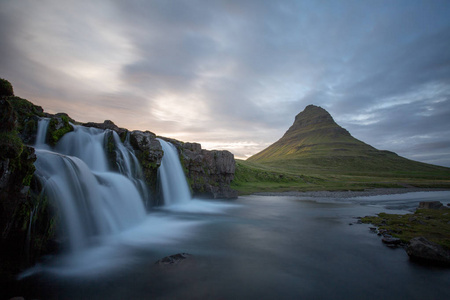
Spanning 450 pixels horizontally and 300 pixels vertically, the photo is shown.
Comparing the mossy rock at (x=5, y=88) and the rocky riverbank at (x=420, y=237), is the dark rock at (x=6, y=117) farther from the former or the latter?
the rocky riverbank at (x=420, y=237)

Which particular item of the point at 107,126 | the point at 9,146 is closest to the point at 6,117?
the point at 9,146

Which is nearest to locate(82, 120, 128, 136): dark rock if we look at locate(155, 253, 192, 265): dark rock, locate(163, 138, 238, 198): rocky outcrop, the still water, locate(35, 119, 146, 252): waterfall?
locate(35, 119, 146, 252): waterfall

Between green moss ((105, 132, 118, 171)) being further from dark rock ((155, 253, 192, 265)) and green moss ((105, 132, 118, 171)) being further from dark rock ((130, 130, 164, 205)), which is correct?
dark rock ((155, 253, 192, 265))

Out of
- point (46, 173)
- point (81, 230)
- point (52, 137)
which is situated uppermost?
point (52, 137)

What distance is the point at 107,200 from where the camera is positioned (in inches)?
698

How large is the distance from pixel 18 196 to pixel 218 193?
38057 mm

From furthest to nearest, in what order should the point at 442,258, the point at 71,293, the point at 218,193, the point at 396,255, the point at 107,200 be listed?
the point at 218,193 < the point at 107,200 < the point at 396,255 < the point at 442,258 < the point at 71,293

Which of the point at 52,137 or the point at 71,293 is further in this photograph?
the point at 52,137

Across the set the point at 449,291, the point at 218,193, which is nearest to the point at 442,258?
the point at 449,291

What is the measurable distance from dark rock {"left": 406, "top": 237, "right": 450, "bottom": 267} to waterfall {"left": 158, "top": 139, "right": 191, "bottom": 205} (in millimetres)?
27663

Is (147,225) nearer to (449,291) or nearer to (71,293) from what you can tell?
(71,293)

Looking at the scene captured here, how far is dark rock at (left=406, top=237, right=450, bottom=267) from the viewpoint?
1157cm

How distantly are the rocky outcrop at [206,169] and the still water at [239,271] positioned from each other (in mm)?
24376

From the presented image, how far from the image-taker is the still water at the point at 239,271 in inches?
356
